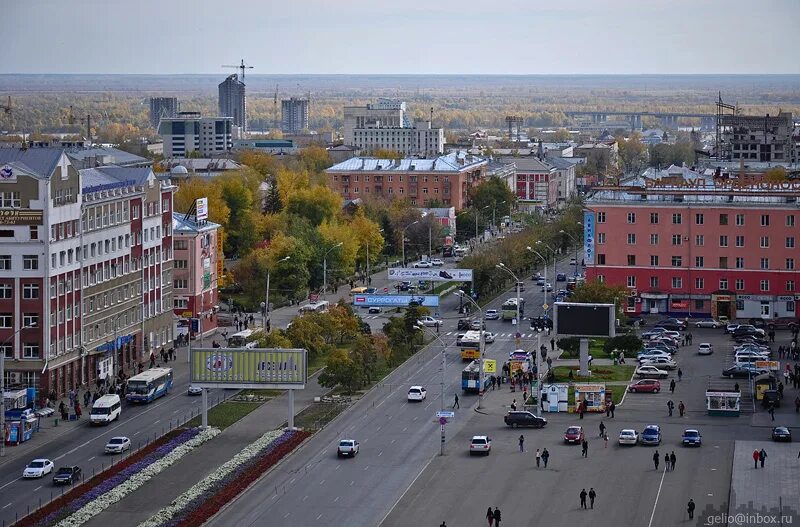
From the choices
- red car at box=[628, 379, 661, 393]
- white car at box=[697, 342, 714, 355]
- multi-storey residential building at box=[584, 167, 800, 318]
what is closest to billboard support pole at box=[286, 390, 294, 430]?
red car at box=[628, 379, 661, 393]

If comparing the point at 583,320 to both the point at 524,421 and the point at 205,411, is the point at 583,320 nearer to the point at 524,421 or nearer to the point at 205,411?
the point at 524,421

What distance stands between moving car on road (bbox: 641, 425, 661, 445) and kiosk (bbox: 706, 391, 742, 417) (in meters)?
5.00

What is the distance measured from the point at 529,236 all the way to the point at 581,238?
10785 millimetres

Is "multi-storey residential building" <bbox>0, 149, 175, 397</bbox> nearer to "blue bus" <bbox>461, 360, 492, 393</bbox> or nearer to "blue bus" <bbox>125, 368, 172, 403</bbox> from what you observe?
"blue bus" <bbox>125, 368, 172, 403</bbox>

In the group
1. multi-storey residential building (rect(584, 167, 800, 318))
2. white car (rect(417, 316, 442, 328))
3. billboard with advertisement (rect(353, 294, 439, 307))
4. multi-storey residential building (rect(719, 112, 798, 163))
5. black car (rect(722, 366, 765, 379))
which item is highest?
multi-storey residential building (rect(719, 112, 798, 163))

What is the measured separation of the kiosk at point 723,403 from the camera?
5494cm

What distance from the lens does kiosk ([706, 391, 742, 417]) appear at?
5494 cm

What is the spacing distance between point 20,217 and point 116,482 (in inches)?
660

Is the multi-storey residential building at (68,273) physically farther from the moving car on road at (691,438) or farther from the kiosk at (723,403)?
the kiosk at (723,403)

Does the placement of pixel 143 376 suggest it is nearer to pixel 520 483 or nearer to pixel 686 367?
pixel 520 483

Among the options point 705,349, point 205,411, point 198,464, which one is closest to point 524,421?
point 205,411

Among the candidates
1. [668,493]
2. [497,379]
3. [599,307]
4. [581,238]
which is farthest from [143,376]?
[581,238]

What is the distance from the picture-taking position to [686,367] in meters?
65.5

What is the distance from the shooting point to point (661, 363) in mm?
65062
